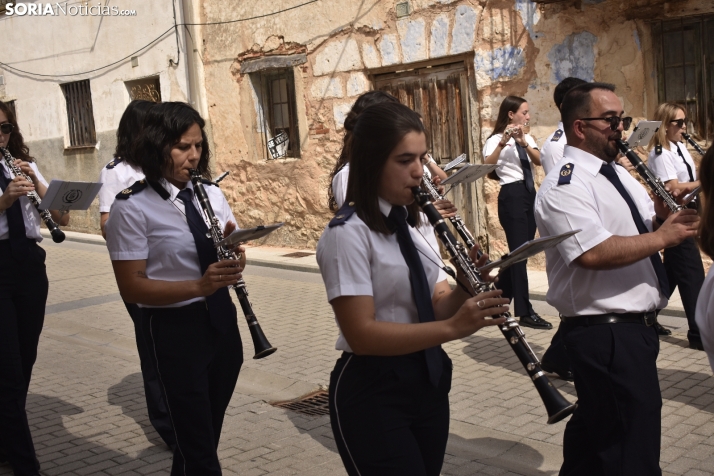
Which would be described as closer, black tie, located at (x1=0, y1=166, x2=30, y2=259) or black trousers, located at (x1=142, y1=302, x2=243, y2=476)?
black trousers, located at (x1=142, y1=302, x2=243, y2=476)

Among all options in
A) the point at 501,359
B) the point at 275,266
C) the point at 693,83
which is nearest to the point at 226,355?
the point at 501,359

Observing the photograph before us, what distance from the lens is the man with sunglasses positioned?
3.24 meters

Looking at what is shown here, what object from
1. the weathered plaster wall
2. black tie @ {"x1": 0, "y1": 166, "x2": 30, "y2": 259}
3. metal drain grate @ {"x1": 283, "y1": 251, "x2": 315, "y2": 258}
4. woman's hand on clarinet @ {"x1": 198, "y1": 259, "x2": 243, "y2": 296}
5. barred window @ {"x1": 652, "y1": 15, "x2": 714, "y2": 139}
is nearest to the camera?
woman's hand on clarinet @ {"x1": 198, "y1": 259, "x2": 243, "y2": 296}

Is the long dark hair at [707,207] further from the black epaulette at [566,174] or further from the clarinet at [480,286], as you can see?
the black epaulette at [566,174]

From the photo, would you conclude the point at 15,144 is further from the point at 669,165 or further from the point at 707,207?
the point at 669,165

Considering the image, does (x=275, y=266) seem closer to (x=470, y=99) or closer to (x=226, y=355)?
(x=470, y=99)

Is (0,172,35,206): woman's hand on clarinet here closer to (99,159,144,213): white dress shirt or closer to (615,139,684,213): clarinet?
(99,159,144,213): white dress shirt

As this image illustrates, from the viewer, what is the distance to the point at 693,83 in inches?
359

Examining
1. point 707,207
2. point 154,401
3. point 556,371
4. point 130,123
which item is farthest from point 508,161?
point 707,207

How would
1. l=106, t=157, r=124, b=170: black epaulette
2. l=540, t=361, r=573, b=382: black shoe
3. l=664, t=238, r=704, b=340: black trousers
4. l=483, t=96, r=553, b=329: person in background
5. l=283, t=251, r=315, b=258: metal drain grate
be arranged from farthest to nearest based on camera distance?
l=283, t=251, r=315, b=258: metal drain grate
l=483, t=96, r=553, b=329: person in background
l=664, t=238, r=704, b=340: black trousers
l=106, t=157, r=124, b=170: black epaulette
l=540, t=361, r=573, b=382: black shoe

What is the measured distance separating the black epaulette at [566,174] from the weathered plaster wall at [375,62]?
6117 mm

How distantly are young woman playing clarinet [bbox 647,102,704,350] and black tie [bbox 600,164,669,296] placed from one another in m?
3.16

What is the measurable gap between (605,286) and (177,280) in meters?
1.75

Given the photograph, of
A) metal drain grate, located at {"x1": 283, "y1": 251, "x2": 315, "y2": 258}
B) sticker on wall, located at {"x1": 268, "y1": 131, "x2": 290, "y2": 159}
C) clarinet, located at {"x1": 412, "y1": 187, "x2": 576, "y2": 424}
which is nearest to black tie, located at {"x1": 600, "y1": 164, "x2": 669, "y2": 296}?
clarinet, located at {"x1": 412, "y1": 187, "x2": 576, "y2": 424}
